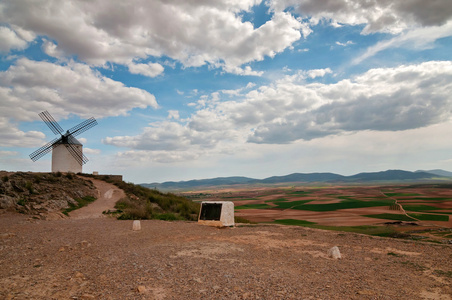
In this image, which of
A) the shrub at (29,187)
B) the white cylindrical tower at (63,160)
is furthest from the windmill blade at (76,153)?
the shrub at (29,187)

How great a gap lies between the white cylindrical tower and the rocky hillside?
13894mm

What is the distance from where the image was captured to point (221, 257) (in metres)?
8.82

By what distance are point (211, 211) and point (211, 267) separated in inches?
339

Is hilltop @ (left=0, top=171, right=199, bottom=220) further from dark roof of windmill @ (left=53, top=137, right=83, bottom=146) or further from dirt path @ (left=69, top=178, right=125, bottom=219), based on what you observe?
dark roof of windmill @ (left=53, top=137, right=83, bottom=146)

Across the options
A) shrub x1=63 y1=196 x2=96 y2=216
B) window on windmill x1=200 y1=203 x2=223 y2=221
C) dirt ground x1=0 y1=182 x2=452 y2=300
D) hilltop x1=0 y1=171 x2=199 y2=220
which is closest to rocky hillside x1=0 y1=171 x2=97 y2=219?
hilltop x1=0 y1=171 x2=199 y2=220

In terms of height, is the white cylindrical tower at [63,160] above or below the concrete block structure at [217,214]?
above

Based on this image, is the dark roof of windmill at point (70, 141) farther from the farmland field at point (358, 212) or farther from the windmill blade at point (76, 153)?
the farmland field at point (358, 212)

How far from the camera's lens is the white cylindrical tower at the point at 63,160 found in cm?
3934

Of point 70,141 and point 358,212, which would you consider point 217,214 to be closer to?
point 358,212

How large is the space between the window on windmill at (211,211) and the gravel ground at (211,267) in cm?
335

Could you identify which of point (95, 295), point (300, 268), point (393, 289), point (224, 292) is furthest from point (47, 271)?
point (393, 289)

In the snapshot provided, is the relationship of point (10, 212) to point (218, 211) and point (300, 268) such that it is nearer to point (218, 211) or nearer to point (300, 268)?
point (218, 211)

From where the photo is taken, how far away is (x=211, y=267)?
7570mm

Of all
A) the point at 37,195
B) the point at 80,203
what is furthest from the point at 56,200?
the point at 80,203
